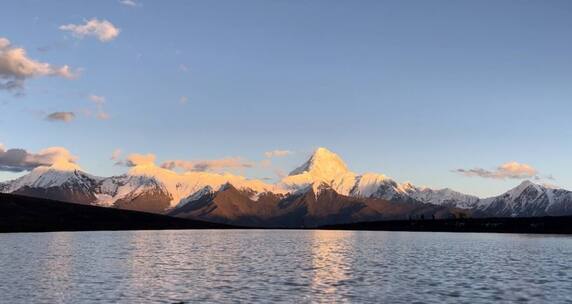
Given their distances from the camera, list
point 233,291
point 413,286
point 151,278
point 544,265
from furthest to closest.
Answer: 1. point 544,265
2. point 151,278
3. point 413,286
4. point 233,291

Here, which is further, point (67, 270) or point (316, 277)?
point (67, 270)

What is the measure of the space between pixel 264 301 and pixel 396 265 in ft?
147

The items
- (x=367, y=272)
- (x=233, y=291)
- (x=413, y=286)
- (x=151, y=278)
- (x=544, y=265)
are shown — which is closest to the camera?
(x=233, y=291)

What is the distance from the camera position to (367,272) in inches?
3334

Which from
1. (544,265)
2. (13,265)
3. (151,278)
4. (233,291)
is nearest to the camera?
(233,291)

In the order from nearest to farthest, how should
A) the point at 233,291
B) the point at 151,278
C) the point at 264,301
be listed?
the point at 264,301
the point at 233,291
the point at 151,278

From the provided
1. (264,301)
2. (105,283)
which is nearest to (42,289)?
(105,283)

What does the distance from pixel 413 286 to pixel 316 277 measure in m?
13.3

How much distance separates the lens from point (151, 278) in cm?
7525

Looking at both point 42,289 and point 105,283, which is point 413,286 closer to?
point 105,283

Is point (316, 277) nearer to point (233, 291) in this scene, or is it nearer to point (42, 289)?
point (233, 291)

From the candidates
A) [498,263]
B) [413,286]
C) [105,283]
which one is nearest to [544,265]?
[498,263]

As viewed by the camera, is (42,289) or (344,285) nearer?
(42,289)

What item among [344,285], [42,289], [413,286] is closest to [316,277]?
[344,285]
